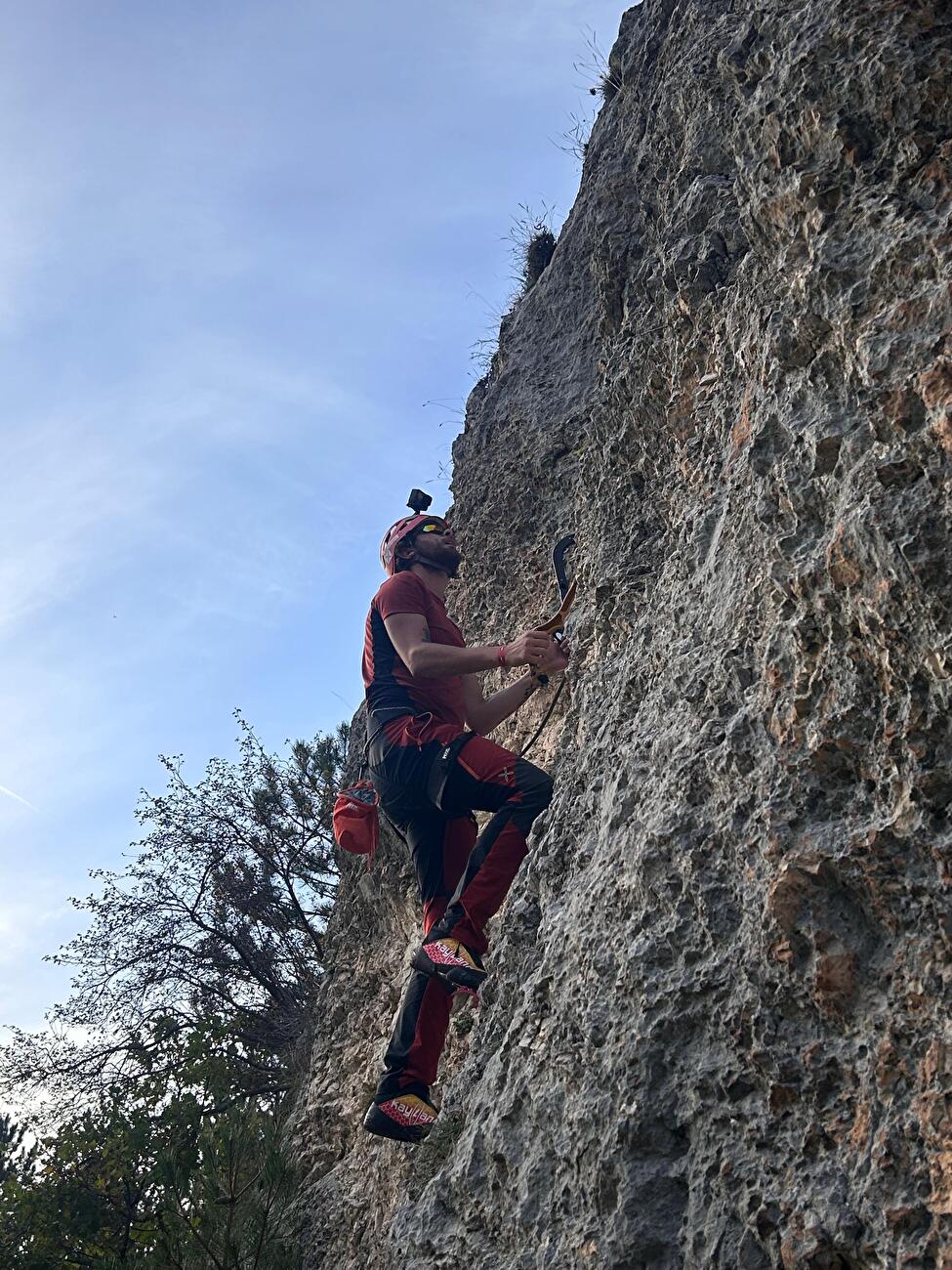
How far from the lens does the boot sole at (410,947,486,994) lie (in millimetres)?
3969

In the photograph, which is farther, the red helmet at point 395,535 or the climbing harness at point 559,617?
the red helmet at point 395,535

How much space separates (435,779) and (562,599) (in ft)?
3.67

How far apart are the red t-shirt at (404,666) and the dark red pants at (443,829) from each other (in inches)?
7.5

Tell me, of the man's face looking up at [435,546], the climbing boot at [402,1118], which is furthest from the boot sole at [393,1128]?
the man's face looking up at [435,546]

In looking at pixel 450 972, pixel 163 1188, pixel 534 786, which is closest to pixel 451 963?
pixel 450 972

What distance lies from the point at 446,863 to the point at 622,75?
14.5ft

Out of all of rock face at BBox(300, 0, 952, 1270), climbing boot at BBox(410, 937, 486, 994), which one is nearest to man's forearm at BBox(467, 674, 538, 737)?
rock face at BBox(300, 0, 952, 1270)

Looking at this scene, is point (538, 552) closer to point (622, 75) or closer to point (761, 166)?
point (622, 75)

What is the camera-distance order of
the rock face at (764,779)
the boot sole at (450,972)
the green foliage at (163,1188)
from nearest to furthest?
the rock face at (764,779) < the boot sole at (450,972) < the green foliage at (163,1188)

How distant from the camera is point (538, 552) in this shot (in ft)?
20.7

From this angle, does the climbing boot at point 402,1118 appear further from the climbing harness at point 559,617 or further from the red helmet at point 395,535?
the red helmet at point 395,535

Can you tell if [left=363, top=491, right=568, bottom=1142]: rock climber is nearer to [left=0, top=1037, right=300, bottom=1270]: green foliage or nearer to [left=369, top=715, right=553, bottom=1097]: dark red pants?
[left=369, top=715, right=553, bottom=1097]: dark red pants

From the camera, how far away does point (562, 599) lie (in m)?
5.13

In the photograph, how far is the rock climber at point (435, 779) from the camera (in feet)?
13.5
